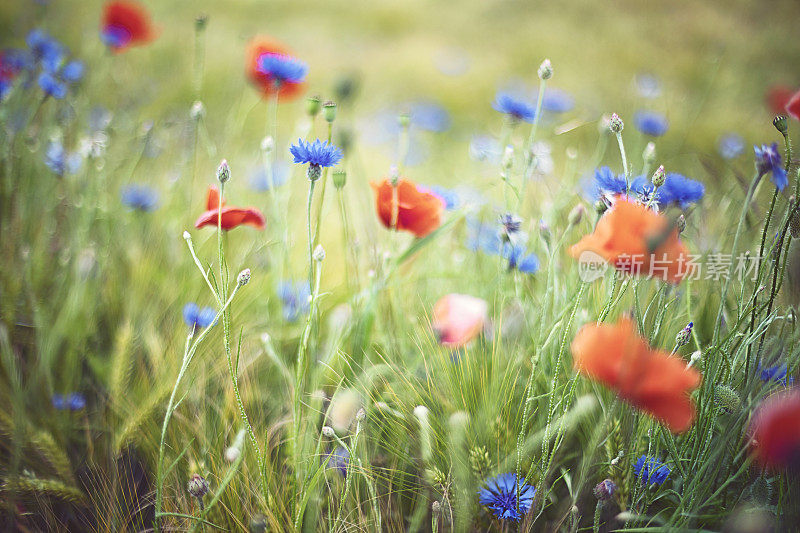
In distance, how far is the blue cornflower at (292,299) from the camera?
0.64 metres

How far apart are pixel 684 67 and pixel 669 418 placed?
1394mm

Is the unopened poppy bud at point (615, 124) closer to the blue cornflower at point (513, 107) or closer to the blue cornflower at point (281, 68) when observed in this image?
the blue cornflower at point (513, 107)

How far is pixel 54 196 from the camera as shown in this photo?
815mm

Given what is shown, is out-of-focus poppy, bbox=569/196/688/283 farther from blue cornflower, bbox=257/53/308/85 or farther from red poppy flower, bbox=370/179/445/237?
blue cornflower, bbox=257/53/308/85

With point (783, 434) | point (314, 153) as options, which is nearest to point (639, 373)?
point (783, 434)

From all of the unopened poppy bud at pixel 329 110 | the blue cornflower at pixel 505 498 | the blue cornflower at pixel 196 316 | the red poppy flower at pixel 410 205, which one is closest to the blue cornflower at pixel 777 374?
the blue cornflower at pixel 505 498

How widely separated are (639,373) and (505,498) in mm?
172

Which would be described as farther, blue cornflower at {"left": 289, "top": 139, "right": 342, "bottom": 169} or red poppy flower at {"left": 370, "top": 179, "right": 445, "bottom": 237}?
red poppy flower at {"left": 370, "top": 179, "right": 445, "bottom": 237}

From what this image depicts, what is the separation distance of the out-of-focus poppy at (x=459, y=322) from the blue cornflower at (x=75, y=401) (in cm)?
43

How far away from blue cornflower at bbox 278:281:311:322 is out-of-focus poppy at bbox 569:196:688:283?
0.40 meters

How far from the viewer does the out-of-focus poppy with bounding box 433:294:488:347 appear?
44cm

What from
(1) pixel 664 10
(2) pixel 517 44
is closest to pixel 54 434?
(1) pixel 664 10

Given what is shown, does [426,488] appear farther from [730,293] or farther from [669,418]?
[730,293]

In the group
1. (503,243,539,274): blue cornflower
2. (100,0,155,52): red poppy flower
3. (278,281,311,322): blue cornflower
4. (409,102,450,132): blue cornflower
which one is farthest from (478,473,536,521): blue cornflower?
(409,102,450,132): blue cornflower
